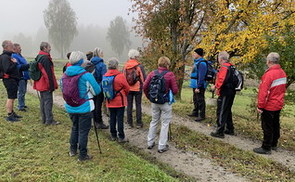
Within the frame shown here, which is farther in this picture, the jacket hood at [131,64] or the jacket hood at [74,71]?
the jacket hood at [131,64]

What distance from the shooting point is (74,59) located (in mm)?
4543

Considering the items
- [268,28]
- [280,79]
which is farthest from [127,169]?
[268,28]

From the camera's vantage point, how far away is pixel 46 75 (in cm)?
647

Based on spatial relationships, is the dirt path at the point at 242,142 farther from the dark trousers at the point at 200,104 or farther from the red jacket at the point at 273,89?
the red jacket at the point at 273,89

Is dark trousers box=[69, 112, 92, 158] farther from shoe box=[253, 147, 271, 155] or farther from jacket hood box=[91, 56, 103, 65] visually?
shoe box=[253, 147, 271, 155]

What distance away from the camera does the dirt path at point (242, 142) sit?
551cm

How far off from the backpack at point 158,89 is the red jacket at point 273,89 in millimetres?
2367

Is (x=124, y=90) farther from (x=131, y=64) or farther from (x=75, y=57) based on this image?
(x=75, y=57)

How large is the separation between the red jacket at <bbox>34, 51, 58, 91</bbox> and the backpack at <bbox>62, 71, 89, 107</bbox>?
218cm

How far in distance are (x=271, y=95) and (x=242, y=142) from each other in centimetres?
178

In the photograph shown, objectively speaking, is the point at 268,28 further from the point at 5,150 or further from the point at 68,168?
the point at 5,150

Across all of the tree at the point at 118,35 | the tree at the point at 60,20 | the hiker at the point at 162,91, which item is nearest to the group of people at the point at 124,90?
the hiker at the point at 162,91

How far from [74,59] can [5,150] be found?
2766 mm

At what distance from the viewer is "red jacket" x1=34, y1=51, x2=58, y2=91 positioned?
640 centimetres
